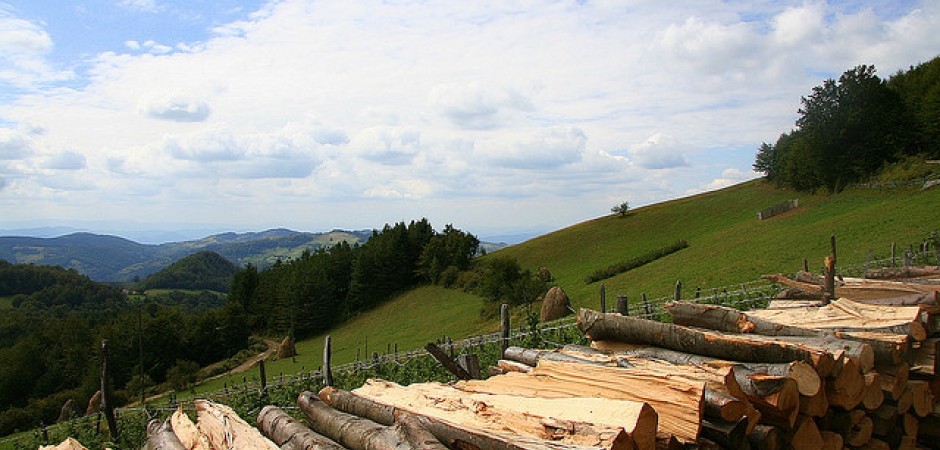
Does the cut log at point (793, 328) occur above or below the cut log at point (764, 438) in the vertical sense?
above

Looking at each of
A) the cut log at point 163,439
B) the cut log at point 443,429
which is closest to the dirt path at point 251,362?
the cut log at point 163,439

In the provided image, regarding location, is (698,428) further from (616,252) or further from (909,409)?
(616,252)

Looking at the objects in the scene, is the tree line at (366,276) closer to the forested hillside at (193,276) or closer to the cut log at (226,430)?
the cut log at (226,430)

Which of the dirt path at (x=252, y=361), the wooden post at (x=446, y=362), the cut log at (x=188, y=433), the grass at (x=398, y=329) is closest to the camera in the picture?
the cut log at (x=188, y=433)

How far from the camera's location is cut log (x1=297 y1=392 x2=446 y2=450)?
3.60 m

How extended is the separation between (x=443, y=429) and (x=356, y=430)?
2.45 ft

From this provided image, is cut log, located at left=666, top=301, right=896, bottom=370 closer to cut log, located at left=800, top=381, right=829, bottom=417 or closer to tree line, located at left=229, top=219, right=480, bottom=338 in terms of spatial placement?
cut log, located at left=800, top=381, right=829, bottom=417

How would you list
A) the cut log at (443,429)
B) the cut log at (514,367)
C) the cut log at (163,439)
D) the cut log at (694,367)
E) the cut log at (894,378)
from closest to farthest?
the cut log at (443,429) < the cut log at (694,367) < the cut log at (163,439) < the cut log at (894,378) < the cut log at (514,367)

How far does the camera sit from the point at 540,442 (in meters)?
3.43

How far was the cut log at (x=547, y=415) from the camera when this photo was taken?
3.47 m

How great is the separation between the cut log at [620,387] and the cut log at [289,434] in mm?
1679

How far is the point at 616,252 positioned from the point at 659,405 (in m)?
48.6

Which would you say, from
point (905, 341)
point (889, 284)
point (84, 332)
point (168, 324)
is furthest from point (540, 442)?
point (84, 332)

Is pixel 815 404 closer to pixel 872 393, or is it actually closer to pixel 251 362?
pixel 872 393
